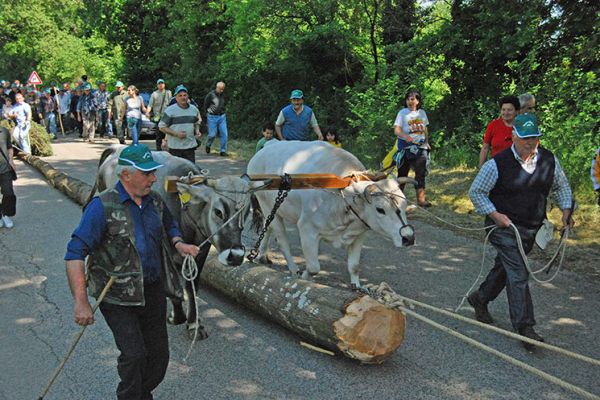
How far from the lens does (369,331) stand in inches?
180

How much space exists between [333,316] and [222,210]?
1281 mm

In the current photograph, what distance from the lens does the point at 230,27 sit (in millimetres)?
22109

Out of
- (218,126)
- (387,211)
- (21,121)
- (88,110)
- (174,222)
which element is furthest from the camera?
(88,110)

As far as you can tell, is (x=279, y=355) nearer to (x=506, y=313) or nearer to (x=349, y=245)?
(x=349, y=245)

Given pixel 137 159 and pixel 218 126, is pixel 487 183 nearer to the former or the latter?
pixel 137 159

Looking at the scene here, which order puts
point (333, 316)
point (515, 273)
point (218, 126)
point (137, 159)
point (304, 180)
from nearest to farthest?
point (137, 159) → point (333, 316) → point (515, 273) → point (304, 180) → point (218, 126)

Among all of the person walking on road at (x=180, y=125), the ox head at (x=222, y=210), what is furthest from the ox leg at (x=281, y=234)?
the person walking on road at (x=180, y=125)

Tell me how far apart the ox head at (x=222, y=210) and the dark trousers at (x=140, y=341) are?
0.90 meters

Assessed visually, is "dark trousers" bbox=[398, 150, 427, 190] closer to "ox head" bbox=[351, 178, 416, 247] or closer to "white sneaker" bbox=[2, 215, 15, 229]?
"ox head" bbox=[351, 178, 416, 247]

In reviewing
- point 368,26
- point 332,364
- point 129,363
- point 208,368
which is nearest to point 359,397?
point 332,364

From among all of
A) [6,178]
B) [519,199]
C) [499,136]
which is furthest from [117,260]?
[6,178]

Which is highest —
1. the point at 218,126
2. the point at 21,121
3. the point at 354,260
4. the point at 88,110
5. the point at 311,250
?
the point at 21,121

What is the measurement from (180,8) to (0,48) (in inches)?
1254

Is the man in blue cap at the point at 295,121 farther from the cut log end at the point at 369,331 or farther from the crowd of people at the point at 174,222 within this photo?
the cut log end at the point at 369,331
